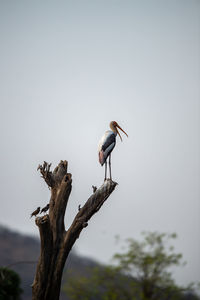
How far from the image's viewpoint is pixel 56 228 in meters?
8.28

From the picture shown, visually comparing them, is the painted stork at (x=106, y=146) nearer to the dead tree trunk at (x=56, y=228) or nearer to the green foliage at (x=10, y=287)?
the dead tree trunk at (x=56, y=228)

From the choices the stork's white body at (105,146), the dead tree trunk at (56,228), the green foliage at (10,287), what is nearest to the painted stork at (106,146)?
the stork's white body at (105,146)

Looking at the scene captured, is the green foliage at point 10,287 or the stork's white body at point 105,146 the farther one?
the green foliage at point 10,287

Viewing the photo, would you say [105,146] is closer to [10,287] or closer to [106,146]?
[106,146]

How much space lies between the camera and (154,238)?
984 inches

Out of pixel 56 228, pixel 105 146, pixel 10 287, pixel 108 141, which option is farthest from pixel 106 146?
pixel 10 287

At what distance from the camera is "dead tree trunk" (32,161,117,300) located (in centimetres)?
786

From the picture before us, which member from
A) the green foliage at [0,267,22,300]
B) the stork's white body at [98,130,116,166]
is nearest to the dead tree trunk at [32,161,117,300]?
the stork's white body at [98,130,116,166]

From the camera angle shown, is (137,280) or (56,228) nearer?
(56,228)

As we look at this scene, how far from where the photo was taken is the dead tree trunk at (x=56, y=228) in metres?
7.86

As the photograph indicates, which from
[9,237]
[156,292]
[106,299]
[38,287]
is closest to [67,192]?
[38,287]

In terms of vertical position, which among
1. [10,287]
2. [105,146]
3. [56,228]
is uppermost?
A: [105,146]

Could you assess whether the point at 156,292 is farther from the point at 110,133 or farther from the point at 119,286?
the point at 110,133

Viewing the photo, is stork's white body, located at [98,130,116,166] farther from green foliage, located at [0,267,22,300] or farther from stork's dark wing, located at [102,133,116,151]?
green foliage, located at [0,267,22,300]
